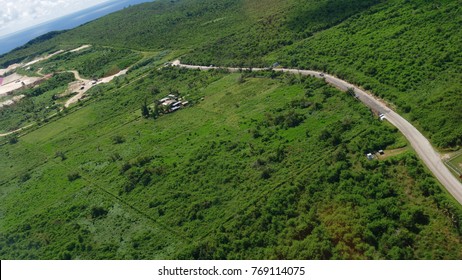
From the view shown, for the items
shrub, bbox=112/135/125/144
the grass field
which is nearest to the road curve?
the grass field

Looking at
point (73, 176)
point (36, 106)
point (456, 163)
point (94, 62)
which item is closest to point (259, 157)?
point (456, 163)

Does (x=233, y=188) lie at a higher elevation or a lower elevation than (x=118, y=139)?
lower

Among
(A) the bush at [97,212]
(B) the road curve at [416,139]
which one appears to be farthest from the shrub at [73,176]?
(B) the road curve at [416,139]

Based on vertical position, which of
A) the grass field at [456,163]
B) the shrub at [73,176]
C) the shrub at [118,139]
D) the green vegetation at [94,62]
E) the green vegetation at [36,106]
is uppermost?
the green vegetation at [94,62]

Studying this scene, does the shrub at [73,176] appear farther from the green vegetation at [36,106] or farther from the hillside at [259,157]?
the green vegetation at [36,106]

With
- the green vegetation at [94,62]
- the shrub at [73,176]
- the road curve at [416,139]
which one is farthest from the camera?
the green vegetation at [94,62]

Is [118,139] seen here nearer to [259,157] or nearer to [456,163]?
[259,157]
